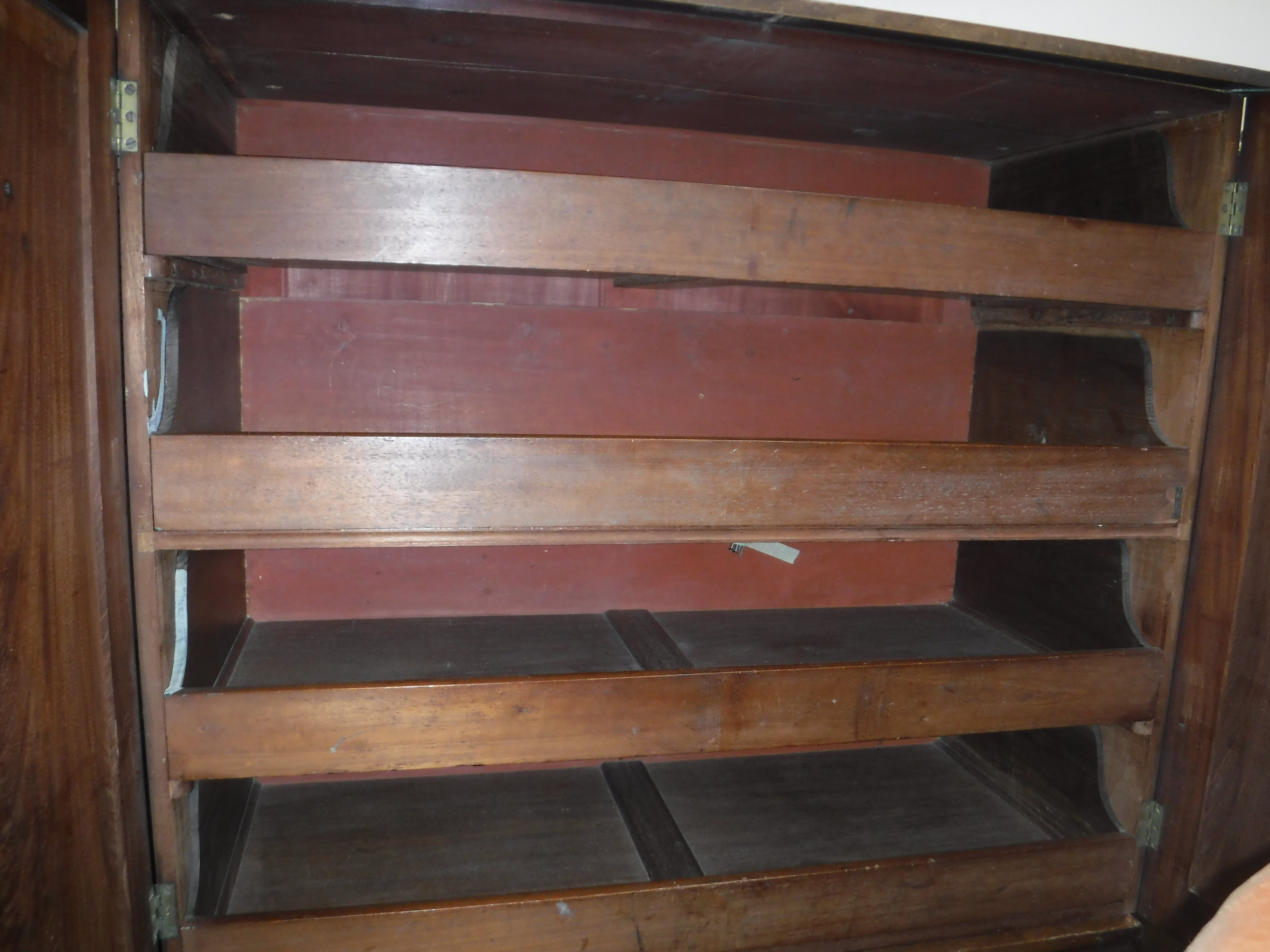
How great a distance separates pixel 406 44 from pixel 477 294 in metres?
0.50

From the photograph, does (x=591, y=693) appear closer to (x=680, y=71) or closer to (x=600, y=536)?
(x=600, y=536)

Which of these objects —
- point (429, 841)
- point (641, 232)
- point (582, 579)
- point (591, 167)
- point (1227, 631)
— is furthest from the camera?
point (582, 579)

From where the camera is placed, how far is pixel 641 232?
1.12 metres

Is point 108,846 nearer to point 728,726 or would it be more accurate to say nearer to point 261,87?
point 728,726

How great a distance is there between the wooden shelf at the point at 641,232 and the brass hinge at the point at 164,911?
2.84 ft

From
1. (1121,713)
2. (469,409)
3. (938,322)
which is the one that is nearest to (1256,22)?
(938,322)

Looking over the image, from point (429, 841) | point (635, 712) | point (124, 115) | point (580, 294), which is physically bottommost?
point (429, 841)

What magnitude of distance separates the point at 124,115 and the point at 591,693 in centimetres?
96

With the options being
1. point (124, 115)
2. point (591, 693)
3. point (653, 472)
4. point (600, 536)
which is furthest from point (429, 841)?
Result: point (124, 115)

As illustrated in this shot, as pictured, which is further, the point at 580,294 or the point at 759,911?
the point at 580,294

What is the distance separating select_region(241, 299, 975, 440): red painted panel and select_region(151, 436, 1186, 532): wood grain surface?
303 mm

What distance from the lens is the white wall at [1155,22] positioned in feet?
4.02

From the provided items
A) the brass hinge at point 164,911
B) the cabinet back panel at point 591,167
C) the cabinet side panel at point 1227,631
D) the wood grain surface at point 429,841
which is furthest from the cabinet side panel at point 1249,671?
the brass hinge at point 164,911

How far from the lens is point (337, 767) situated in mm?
1173
